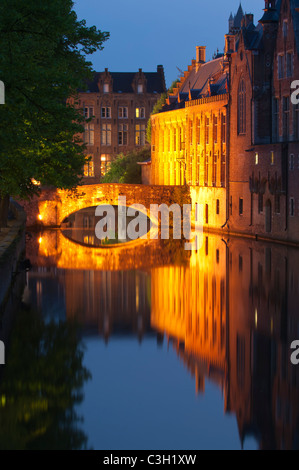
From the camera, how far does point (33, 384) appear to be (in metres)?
18.3

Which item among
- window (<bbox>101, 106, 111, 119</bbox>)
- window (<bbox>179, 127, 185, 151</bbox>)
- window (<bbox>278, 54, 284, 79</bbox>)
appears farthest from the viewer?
window (<bbox>101, 106, 111, 119</bbox>)

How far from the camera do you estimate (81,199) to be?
6225 cm

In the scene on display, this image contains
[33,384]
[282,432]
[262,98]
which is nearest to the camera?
[282,432]

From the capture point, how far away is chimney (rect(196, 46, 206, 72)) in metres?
79.0

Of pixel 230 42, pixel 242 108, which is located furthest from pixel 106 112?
pixel 242 108

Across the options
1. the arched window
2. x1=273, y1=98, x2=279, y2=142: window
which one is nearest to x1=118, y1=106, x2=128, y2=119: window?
the arched window

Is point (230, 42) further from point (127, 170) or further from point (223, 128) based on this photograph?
point (127, 170)

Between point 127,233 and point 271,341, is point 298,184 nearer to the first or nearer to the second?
point 127,233

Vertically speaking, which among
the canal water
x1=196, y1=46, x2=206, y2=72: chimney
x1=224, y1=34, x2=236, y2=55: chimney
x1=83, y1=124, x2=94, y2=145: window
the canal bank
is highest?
x1=196, y1=46, x2=206, y2=72: chimney

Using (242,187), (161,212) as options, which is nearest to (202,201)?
(161,212)

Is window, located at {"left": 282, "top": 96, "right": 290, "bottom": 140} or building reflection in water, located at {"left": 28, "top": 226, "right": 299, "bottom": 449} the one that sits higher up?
window, located at {"left": 282, "top": 96, "right": 290, "bottom": 140}

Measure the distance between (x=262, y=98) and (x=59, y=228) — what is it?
18.1 m

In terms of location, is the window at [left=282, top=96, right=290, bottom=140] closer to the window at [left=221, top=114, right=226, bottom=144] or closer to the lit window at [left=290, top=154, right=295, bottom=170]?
the lit window at [left=290, top=154, right=295, bottom=170]

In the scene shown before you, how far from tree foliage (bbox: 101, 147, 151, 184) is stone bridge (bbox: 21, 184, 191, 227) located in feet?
65.2
